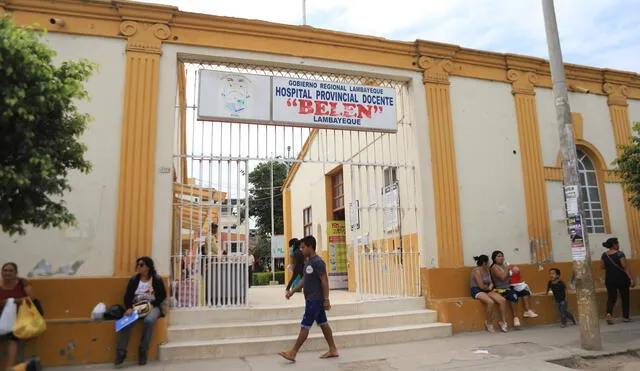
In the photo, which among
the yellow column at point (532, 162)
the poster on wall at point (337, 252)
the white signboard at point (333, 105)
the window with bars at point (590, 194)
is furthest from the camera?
the poster on wall at point (337, 252)

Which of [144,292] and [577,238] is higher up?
[577,238]

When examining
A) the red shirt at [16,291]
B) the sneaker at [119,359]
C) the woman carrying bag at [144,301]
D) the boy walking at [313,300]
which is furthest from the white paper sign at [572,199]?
the red shirt at [16,291]

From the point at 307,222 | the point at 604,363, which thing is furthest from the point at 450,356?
the point at 307,222

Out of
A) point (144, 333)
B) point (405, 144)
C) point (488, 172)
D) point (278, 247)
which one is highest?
point (405, 144)

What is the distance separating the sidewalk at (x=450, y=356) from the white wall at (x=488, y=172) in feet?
6.18

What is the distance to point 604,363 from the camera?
20.8 ft

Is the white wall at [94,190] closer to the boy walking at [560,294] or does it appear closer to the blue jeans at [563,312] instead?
the boy walking at [560,294]

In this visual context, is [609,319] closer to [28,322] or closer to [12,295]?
[28,322]

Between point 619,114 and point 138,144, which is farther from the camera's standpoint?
point 619,114

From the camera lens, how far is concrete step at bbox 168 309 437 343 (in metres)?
7.03

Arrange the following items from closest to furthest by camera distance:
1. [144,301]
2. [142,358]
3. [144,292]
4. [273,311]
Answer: [142,358]
[144,301]
[144,292]
[273,311]

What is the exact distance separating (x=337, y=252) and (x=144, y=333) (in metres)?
8.15

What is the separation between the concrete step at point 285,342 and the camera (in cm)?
665

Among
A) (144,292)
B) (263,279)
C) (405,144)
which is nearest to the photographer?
(144,292)
